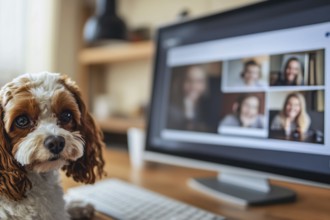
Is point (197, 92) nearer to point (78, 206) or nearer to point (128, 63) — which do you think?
point (78, 206)

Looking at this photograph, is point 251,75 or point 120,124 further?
point 120,124

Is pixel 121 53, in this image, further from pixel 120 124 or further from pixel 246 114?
pixel 246 114

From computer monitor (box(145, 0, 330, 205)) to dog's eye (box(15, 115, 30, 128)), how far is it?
533 millimetres

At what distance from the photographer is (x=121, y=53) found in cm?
187

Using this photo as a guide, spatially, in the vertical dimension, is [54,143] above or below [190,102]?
below

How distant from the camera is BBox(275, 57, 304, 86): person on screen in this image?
760mm

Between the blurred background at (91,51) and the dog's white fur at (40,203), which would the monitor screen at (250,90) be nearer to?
the dog's white fur at (40,203)

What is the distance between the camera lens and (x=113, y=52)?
1.92 meters

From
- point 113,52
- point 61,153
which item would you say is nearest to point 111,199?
point 61,153

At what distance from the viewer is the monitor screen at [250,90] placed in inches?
28.6

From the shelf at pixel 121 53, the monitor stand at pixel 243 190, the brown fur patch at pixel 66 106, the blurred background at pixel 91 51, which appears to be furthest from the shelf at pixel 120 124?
the brown fur patch at pixel 66 106

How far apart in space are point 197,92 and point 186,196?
33 centimetres

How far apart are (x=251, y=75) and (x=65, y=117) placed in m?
Result: 0.52

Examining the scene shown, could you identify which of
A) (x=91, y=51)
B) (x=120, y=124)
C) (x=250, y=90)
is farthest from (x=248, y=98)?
(x=91, y=51)
